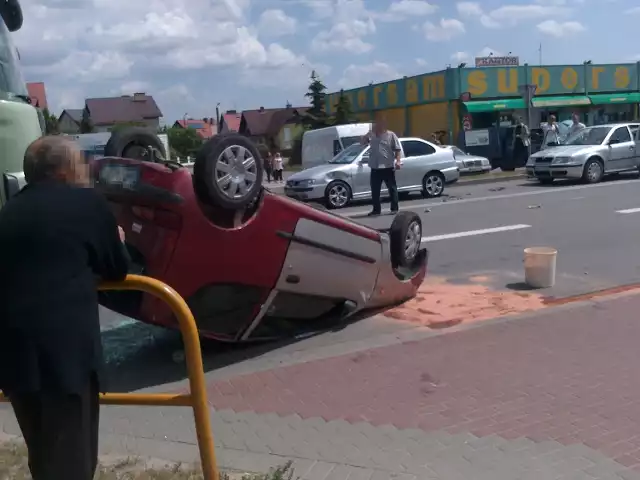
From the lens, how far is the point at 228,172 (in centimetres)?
580

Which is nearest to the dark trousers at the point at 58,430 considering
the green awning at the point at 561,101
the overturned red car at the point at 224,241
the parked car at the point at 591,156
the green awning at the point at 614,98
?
the overturned red car at the point at 224,241

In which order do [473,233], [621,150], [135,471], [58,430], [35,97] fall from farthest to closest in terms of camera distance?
[621,150] → [473,233] → [35,97] → [135,471] → [58,430]

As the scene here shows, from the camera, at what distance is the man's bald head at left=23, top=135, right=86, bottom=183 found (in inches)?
118

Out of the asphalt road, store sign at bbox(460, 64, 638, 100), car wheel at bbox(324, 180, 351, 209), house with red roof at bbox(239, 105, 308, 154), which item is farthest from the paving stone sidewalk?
house with red roof at bbox(239, 105, 308, 154)

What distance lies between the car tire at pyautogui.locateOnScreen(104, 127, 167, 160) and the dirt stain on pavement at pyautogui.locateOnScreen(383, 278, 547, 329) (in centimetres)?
272

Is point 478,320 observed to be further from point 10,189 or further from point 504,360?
point 10,189

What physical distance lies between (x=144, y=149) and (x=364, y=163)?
12581 mm

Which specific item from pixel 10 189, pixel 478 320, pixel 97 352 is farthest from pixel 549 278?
pixel 97 352

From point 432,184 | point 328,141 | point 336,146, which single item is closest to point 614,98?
point 328,141

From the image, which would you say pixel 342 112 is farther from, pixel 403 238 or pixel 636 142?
pixel 403 238

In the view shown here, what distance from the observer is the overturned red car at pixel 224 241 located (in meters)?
5.71

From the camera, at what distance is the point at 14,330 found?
2.86m

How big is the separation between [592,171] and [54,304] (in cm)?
2048

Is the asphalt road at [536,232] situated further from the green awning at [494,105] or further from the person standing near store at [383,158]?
the green awning at [494,105]
